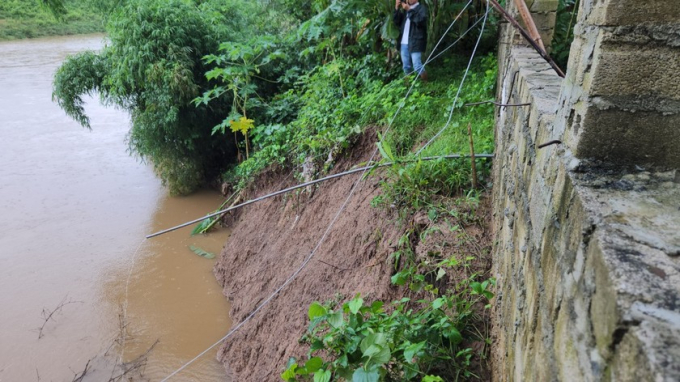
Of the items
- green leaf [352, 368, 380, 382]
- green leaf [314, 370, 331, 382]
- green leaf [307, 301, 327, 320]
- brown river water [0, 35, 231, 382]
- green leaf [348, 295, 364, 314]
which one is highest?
green leaf [348, 295, 364, 314]

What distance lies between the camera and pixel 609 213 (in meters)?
1.00

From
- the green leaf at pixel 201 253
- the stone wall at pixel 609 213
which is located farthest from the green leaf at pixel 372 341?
the green leaf at pixel 201 253

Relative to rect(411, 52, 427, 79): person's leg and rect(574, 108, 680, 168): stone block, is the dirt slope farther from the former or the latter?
rect(574, 108, 680, 168): stone block

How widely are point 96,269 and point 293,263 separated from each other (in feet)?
12.0

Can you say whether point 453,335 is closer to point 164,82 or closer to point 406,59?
point 406,59

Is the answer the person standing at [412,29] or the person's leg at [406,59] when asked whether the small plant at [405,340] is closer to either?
the person standing at [412,29]

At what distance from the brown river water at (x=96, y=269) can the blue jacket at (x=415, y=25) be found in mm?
4007

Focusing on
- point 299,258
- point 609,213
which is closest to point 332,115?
point 299,258

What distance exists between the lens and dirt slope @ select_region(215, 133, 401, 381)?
3.71 meters

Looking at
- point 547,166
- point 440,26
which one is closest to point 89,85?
point 440,26

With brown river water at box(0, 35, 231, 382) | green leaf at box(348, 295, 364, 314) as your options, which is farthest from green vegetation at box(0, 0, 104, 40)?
green leaf at box(348, 295, 364, 314)

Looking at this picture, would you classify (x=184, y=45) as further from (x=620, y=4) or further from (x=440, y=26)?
(x=620, y=4)

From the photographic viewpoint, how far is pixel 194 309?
5.58 meters

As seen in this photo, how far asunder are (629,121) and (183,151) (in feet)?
24.7
